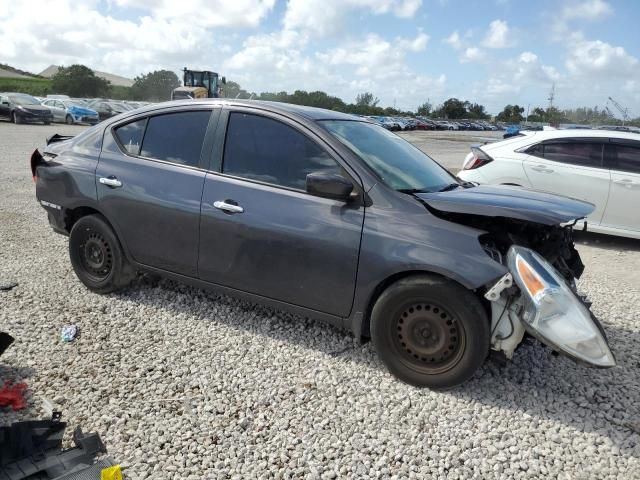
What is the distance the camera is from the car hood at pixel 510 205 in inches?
120

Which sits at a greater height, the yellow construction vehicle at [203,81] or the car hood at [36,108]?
the yellow construction vehicle at [203,81]

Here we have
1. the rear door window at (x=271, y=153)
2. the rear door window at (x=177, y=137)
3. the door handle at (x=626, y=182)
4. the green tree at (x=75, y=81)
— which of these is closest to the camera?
the rear door window at (x=271, y=153)

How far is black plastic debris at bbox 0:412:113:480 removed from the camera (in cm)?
228

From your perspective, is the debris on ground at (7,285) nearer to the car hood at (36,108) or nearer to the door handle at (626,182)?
the door handle at (626,182)

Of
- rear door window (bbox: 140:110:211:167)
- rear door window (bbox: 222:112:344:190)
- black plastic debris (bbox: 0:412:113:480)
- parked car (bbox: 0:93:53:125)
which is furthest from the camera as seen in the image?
parked car (bbox: 0:93:53:125)

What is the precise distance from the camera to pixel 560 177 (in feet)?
23.8

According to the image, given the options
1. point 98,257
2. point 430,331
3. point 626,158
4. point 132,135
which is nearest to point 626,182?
point 626,158

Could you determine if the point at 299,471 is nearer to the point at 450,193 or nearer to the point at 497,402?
the point at 497,402

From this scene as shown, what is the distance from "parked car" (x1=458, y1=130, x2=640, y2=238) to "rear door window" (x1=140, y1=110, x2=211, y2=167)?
4.75m

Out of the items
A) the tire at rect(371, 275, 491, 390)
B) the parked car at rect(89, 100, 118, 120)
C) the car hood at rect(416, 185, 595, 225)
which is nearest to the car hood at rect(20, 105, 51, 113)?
the parked car at rect(89, 100, 118, 120)

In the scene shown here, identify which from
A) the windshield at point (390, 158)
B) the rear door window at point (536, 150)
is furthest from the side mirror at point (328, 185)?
the rear door window at point (536, 150)

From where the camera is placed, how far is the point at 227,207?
370 cm

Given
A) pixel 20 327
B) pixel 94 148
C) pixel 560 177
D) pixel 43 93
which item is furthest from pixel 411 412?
pixel 43 93

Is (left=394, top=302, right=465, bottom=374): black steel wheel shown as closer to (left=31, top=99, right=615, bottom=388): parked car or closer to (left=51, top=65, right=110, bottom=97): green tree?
(left=31, top=99, right=615, bottom=388): parked car
